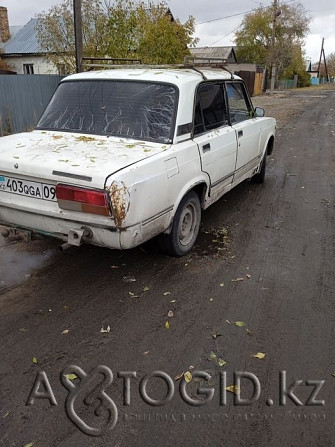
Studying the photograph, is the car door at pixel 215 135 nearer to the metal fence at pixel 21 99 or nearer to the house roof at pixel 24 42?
the metal fence at pixel 21 99

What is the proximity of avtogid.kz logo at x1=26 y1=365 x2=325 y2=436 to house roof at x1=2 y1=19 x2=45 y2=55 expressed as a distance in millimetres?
26887

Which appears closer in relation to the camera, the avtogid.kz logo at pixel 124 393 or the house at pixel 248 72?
the avtogid.kz logo at pixel 124 393

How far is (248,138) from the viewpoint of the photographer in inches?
217

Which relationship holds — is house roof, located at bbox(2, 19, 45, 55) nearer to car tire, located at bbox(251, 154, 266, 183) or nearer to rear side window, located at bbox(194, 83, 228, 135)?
car tire, located at bbox(251, 154, 266, 183)

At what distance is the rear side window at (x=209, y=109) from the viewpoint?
4.28 m

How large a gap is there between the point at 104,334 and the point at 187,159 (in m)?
1.83

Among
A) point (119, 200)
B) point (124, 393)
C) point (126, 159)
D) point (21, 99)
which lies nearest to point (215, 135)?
point (126, 159)

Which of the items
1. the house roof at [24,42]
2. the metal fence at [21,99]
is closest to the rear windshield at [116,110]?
the metal fence at [21,99]

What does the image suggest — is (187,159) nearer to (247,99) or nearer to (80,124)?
(80,124)

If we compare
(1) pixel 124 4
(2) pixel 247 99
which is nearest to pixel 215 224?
(2) pixel 247 99

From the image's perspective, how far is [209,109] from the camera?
4570 millimetres

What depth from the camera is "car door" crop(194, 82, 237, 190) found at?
4238 millimetres

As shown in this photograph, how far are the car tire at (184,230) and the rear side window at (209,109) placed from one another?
77 cm

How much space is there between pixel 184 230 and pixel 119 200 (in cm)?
142
